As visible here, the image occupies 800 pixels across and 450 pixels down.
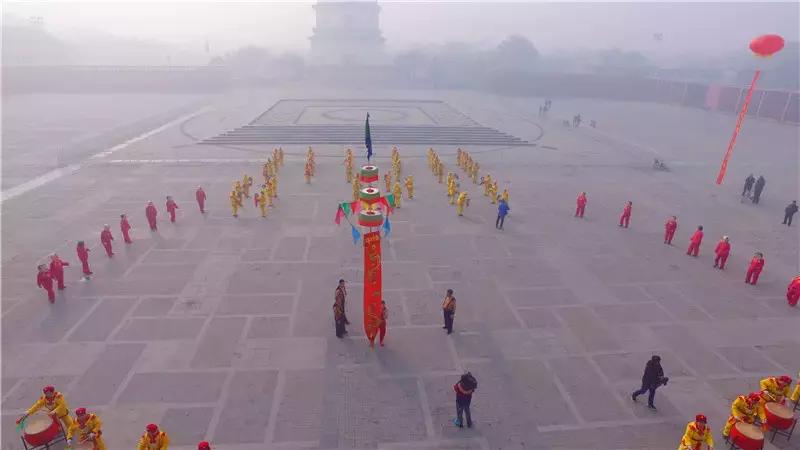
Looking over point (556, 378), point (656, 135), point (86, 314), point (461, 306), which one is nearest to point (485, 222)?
point (461, 306)

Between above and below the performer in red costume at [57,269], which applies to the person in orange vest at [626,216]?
above

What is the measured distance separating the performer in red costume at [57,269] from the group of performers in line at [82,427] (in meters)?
5.16

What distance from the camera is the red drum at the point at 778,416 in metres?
7.81

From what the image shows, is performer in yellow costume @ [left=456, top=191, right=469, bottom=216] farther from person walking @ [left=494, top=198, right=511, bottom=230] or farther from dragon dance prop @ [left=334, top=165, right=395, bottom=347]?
dragon dance prop @ [left=334, top=165, right=395, bottom=347]

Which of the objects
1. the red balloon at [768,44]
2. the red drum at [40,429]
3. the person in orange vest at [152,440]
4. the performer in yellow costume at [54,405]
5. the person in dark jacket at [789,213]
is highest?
the red balloon at [768,44]

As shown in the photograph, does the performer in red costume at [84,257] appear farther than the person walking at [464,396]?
Yes

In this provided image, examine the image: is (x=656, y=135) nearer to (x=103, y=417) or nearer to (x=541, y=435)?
(x=541, y=435)

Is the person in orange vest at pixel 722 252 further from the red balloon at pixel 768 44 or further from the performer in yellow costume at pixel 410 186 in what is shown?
the performer in yellow costume at pixel 410 186

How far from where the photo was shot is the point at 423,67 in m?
86.8

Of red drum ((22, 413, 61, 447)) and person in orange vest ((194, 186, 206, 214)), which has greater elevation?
person in orange vest ((194, 186, 206, 214))

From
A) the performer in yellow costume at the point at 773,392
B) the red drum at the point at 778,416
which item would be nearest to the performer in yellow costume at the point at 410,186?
the performer in yellow costume at the point at 773,392

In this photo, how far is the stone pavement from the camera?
8.19 metres

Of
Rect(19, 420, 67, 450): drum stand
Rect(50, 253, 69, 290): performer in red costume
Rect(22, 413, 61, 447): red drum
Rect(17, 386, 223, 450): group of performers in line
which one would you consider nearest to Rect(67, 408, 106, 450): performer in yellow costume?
Rect(17, 386, 223, 450): group of performers in line

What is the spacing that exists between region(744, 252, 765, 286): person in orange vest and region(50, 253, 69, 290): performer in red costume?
18409 millimetres
